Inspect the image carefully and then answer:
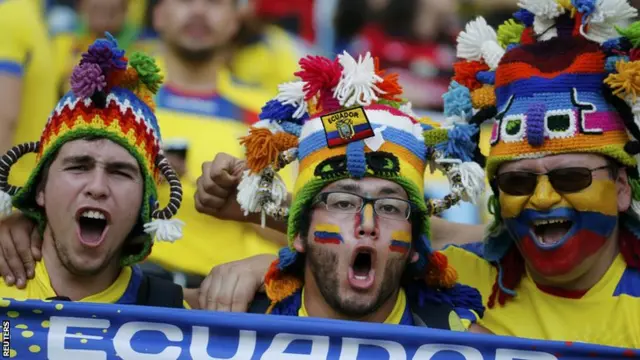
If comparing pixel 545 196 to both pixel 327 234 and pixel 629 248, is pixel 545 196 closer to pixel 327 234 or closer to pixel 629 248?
pixel 629 248

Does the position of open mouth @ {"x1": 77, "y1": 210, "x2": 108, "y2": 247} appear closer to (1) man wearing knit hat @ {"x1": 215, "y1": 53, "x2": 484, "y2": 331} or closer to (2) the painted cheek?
(1) man wearing knit hat @ {"x1": 215, "y1": 53, "x2": 484, "y2": 331}

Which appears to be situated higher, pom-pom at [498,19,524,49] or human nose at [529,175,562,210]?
pom-pom at [498,19,524,49]

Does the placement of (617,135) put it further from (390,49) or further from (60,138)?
(390,49)

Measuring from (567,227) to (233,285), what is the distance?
1209 mm

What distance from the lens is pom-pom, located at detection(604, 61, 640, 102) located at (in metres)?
3.94

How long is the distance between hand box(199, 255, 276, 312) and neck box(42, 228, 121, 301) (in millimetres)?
368

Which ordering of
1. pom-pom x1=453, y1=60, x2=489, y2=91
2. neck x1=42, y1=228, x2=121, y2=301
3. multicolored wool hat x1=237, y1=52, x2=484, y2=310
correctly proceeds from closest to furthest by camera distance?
multicolored wool hat x1=237, y1=52, x2=484, y2=310 → neck x1=42, y1=228, x2=121, y2=301 → pom-pom x1=453, y1=60, x2=489, y2=91

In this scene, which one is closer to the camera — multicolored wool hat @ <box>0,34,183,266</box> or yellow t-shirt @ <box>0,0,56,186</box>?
multicolored wool hat @ <box>0,34,183,266</box>

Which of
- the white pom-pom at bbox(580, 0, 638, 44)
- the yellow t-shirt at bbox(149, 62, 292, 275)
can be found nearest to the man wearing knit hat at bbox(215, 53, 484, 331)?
the white pom-pom at bbox(580, 0, 638, 44)

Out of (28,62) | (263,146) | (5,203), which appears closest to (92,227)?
(5,203)

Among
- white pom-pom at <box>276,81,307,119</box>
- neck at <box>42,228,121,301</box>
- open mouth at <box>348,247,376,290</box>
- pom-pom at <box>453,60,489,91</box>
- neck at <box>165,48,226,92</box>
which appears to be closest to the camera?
open mouth at <box>348,247,376,290</box>

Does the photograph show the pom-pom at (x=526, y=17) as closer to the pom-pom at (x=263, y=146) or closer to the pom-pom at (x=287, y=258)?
the pom-pom at (x=263, y=146)

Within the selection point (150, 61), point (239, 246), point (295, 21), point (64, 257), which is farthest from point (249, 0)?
point (64, 257)

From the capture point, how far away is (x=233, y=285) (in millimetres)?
4086
